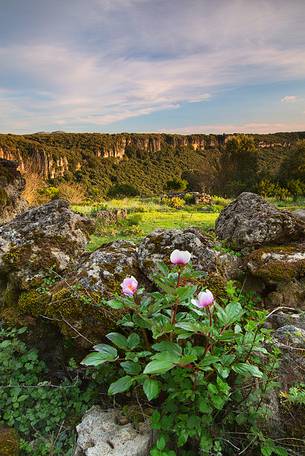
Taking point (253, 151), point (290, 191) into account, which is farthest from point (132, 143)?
point (290, 191)

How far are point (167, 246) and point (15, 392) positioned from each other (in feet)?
5.54

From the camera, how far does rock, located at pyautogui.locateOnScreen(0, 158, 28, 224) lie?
9.51 metres

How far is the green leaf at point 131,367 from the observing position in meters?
1.98

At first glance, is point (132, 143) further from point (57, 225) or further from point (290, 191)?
point (57, 225)

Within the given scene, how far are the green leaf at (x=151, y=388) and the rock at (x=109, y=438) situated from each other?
0.45 meters

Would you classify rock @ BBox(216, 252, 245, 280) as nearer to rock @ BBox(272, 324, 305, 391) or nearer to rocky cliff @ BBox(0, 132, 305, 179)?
rock @ BBox(272, 324, 305, 391)

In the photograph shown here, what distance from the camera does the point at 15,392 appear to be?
256 cm

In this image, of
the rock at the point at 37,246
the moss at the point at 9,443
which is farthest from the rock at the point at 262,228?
the moss at the point at 9,443

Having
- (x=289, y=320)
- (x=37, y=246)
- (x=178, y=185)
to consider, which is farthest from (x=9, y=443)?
(x=178, y=185)

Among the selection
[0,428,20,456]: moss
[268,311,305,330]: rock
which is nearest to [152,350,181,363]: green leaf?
[0,428,20,456]: moss

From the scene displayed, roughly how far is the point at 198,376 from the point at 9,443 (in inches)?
55.6

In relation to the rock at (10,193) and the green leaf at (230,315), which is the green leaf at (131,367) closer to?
the green leaf at (230,315)

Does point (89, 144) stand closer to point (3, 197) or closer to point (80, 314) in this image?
point (3, 197)

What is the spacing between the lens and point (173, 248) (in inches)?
125
